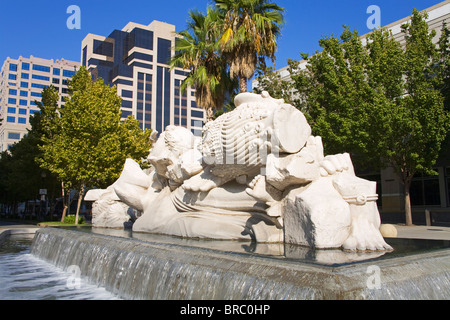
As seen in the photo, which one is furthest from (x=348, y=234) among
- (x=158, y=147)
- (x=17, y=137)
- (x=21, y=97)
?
(x=21, y=97)

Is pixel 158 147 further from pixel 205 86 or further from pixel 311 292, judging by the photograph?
pixel 205 86

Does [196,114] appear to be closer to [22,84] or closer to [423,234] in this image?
[22,84]

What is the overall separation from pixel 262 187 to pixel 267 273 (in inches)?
71.7

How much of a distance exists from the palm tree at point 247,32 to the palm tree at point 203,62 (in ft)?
4.02

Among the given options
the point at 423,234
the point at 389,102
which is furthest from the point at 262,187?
the point at 389,102

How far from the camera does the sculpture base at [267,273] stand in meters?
2.47

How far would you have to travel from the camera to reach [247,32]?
14.0m

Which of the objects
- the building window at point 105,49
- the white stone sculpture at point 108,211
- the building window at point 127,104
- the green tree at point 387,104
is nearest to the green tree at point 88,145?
the white stone sculpture at point 108,211

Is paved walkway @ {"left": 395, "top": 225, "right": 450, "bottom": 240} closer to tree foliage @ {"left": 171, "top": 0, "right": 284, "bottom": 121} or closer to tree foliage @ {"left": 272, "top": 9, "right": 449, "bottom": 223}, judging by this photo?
tree foliage @ {"left": 272, "top": 9, "right": 449, "bottom": 223}

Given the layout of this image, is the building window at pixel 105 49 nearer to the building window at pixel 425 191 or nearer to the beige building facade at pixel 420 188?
the beige building facade at pixel 420 188

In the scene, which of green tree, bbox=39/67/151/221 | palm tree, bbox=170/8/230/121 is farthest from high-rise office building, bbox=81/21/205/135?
palm tree, bbox=170/8/230/121

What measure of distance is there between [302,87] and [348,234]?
1376 cm

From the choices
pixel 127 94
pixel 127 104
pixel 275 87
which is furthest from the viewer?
pixel 127 104
